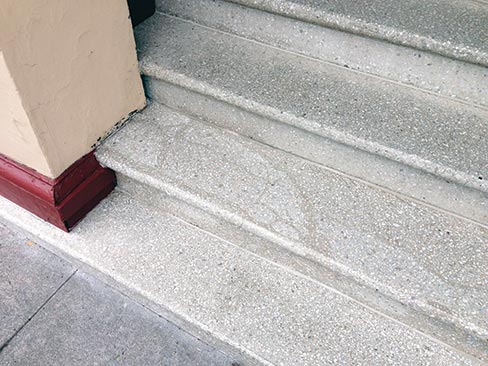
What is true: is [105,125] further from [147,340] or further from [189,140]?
[147,340]

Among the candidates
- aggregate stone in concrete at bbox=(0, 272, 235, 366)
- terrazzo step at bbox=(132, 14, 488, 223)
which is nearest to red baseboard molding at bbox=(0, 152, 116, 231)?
aggregate stone in concrete at bbox=(0, 272, 235, 366)

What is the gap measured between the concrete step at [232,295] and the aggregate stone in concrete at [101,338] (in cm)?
6

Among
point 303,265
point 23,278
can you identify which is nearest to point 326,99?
point 303,265

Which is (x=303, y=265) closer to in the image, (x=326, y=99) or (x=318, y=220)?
(x=318, y=220)

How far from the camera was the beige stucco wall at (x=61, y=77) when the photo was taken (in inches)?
48.3

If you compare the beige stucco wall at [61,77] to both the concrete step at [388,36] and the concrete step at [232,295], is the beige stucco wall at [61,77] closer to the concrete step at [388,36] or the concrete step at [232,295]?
the concrete step at [232,295]

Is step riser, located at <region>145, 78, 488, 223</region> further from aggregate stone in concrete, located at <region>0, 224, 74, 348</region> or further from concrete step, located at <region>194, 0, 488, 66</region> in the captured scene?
aggregate stone in concrete, located at <region>0, 224, 74, 348</region>

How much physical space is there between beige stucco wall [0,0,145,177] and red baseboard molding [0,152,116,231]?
0.03 meters

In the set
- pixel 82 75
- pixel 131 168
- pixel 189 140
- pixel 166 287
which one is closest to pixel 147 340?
pixel 166 287

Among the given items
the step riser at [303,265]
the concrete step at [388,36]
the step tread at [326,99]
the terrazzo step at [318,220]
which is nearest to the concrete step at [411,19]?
the concrete step at [388,36]

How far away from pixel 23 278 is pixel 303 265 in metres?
0.95

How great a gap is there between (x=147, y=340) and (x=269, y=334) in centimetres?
40

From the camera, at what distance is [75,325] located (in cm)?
154

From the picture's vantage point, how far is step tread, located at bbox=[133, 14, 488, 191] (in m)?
1.40
